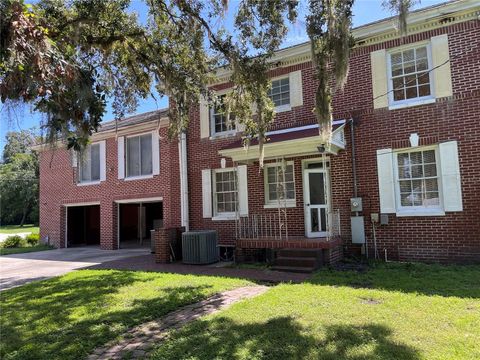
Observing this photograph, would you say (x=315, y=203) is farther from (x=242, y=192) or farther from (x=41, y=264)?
(x=41, y=264)

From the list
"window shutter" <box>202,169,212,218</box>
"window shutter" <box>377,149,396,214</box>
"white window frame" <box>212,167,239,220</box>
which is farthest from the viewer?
"window shutter" <box>202,169,212,218</box>

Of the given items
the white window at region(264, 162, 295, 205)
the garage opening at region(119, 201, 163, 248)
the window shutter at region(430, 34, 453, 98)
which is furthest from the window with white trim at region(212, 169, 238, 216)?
the garage opening at region(119, 201, 163, 248)

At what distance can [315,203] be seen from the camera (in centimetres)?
1156

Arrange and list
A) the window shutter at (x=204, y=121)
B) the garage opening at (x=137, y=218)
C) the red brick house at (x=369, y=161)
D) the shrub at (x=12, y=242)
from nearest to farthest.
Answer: the red brick house at (x=369, y=161), the window shutter at (x=204, y=121), the shrub at (x=12, y=242), the garage opening at (x=137, y=218)

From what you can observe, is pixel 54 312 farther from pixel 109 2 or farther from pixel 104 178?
pixel 104 178

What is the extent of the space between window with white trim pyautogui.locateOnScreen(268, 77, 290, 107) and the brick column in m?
5.45

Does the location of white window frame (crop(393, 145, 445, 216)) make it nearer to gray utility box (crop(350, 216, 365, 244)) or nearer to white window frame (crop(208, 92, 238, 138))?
gray utility box (crop(350, 216, 365, 244))

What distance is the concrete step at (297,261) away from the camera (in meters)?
9.59

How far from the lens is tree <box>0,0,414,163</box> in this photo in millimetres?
4750

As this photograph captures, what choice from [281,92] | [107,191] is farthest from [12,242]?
[281,92]

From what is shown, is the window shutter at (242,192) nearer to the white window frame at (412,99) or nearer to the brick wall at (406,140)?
the brick wall at (406,140)

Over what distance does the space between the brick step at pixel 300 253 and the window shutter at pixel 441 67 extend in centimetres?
504

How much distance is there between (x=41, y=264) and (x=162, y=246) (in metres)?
4.27

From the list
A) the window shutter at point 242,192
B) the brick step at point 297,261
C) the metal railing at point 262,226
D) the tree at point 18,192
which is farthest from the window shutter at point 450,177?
the tree at point 18,192
